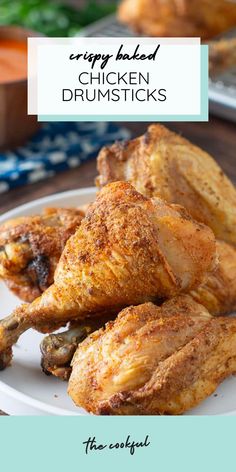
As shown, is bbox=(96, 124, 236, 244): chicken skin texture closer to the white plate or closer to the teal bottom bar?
the teal bottom bar

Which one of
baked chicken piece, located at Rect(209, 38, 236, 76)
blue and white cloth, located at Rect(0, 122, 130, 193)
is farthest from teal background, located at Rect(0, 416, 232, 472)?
baked chicken piece, located at Rect(209, 38, 236, 76)

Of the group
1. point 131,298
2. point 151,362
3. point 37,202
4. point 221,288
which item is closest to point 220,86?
point 37,202

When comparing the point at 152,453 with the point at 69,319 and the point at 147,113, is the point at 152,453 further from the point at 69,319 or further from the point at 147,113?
the point at 147,113

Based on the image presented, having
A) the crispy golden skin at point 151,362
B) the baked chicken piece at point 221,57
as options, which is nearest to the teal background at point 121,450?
the crispy golden skin at point 151,362

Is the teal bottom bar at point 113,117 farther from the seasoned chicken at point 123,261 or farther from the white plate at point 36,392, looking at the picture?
the white plate at point 36,392

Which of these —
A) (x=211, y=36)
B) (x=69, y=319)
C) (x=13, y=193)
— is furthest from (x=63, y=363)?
(x=211, y=36)

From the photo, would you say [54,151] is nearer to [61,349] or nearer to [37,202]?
[37,202]
